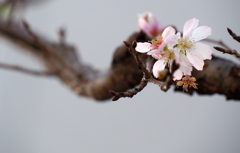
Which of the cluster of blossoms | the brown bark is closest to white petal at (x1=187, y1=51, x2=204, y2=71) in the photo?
the cluster of blossoms

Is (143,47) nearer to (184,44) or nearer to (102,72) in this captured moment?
(184,44)

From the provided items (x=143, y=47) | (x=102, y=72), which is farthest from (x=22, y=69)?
(x=143, y=47)

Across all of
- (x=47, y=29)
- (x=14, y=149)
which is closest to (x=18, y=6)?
(x=47, y=29)

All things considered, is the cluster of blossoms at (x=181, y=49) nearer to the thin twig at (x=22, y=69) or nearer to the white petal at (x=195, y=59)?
the white petal at (x=195, y=59)

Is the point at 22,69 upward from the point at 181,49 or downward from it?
downward

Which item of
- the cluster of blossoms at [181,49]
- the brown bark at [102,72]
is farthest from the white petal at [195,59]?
the brown bark at [102,72]

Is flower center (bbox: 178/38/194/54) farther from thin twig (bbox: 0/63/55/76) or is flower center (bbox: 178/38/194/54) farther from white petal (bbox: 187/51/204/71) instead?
thin twig (bbox: 0/63/55/76)

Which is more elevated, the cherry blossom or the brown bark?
the cherry blossom
